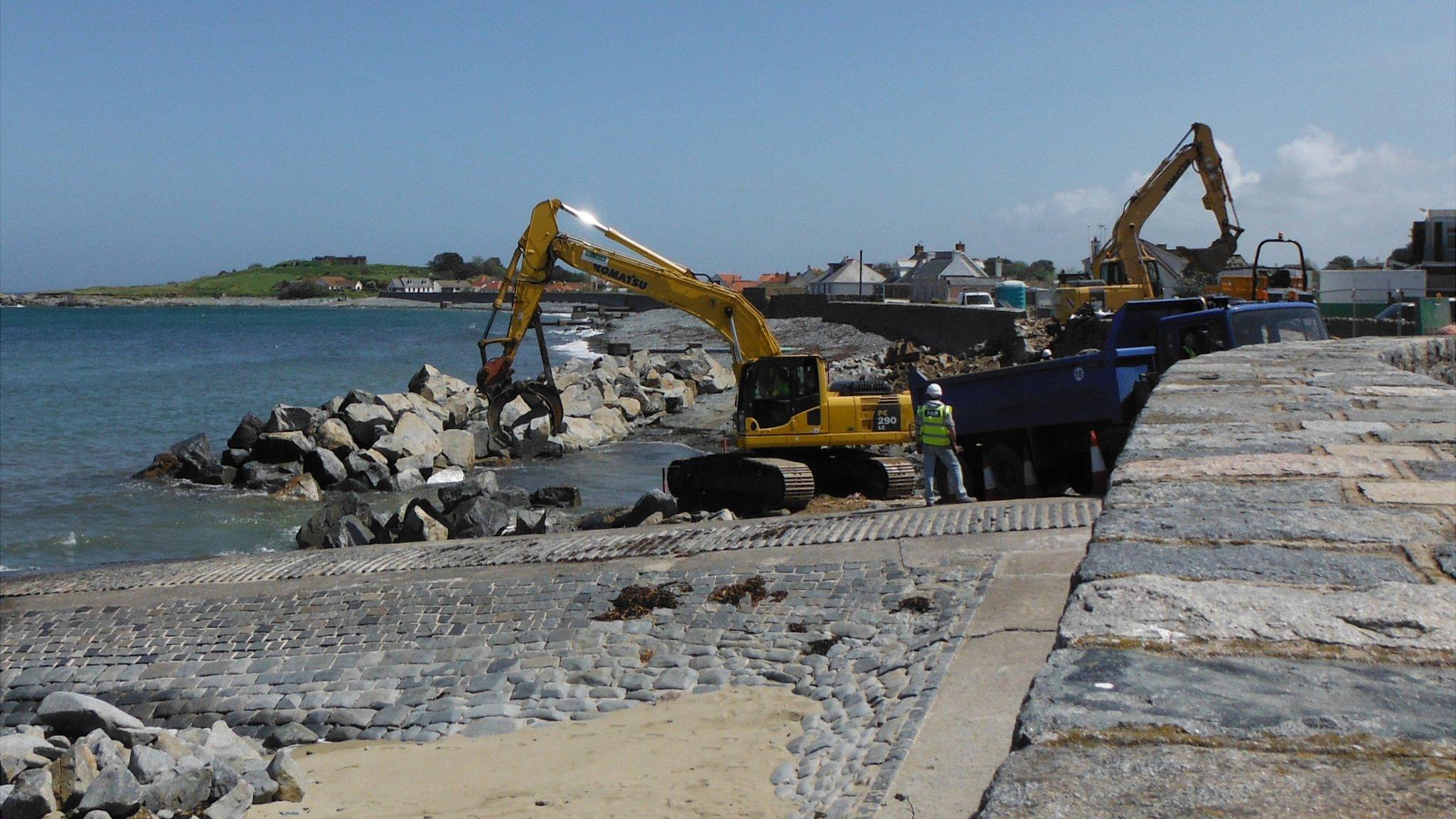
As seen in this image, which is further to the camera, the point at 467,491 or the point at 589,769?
the point at 467,491

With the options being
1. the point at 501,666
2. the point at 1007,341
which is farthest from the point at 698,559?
the point at 1007,341

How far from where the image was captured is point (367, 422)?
26141 mm

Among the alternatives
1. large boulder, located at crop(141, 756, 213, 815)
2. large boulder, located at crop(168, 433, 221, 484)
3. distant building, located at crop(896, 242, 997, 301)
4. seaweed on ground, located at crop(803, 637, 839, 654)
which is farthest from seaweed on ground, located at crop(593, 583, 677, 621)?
distant building, located at crop(896, 242, 997, 301)

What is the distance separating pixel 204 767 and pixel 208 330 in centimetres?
10703

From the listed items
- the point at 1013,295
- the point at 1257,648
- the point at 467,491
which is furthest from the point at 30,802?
the point at 1013,295

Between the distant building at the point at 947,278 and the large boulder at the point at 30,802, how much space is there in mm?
72336

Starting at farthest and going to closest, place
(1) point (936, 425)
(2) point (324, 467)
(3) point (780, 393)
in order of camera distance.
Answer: (2) point (324, 467)
(3) point (780, 393)
(1) point (936, 425)

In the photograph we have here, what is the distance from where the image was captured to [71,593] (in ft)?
39.1

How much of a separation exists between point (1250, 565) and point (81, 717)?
716cm

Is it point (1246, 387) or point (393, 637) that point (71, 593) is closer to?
point (393, 637)

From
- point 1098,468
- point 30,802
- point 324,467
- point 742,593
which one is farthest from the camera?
point 324,467

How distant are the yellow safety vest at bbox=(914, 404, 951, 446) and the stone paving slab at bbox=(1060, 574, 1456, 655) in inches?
412

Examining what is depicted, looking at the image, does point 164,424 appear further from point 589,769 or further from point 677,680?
point 589,769

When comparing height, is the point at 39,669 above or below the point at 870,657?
below
